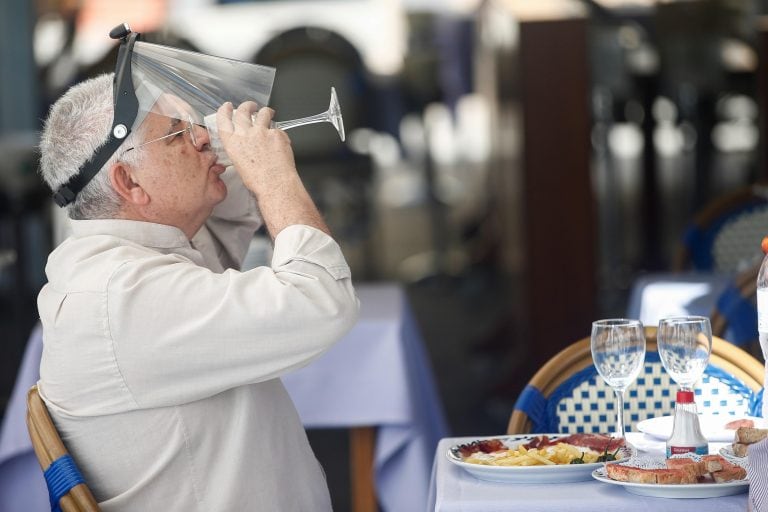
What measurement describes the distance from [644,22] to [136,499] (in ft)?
21.6

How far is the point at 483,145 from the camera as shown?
38.8 feet

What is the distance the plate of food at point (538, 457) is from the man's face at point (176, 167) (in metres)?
0.51

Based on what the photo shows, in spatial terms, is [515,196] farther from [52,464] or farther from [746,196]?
[52,464]

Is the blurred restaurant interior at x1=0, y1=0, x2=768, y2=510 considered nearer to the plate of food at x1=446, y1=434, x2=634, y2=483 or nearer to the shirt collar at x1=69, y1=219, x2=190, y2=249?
the shirt collar at x1=69, y1=219, x2=190, y2=249

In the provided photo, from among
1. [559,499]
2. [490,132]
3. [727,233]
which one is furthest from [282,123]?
[490,132]

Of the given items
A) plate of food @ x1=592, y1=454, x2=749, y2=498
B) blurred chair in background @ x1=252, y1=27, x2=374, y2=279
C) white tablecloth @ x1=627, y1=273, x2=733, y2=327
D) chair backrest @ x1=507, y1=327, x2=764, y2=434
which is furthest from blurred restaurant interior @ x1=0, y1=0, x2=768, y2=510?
plate of food @ x1=592, y1=454, x2=749, y2=498

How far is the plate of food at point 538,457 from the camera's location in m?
1.48

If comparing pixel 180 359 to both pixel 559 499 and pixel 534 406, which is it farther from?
pixel 534 406

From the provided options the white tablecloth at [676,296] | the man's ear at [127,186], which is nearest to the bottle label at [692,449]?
the man's ear at [127,186]

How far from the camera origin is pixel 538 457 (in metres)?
1.52

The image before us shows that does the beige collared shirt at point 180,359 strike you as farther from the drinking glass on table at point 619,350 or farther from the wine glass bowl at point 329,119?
the drinking glass on table at point 619,350

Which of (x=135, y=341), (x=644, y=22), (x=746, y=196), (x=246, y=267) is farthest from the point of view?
(x=644, y=22)

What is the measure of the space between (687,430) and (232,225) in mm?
891

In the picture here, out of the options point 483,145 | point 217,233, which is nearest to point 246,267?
point 217,233
